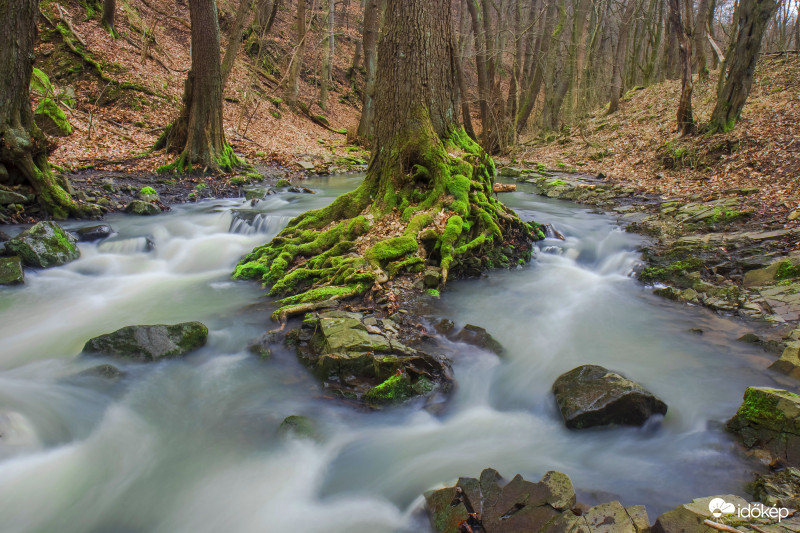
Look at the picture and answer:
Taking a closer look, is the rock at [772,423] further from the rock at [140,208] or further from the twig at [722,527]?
the rock at [140,208]

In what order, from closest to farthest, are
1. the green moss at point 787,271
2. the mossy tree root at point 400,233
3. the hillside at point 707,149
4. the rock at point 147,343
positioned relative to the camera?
the rock at point 147,343, the green moss at point 787,271, the mossy tree root at point 400,233, the hillside at point 707,149

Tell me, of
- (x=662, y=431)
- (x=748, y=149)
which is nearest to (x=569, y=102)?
(x=748, y=149)

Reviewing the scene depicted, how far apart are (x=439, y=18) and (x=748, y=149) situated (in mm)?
9206

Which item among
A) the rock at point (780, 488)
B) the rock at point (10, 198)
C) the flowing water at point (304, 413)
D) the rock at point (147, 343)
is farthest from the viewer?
the rock at point (10, 198)

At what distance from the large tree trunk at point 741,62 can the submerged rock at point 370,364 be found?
12.7 metres

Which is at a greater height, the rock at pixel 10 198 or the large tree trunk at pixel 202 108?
the large tree trunk at pixel 202 108

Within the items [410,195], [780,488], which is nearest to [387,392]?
[780,488]

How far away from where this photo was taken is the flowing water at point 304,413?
11.9 feet

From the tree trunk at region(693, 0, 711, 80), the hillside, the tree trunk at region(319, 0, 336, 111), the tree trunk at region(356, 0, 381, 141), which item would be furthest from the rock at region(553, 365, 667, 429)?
the tree trunk at region(319, 0, 336, 111)

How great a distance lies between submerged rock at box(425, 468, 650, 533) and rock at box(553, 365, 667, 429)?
1159mm

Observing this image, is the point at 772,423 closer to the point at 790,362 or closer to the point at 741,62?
the point at 790,362

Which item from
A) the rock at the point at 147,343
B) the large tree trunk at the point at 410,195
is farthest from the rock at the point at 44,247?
the rock at the point at 147,343

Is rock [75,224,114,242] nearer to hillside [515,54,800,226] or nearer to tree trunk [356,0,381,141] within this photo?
hillside [515,54,800,226]

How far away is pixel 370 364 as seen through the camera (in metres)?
4.64
